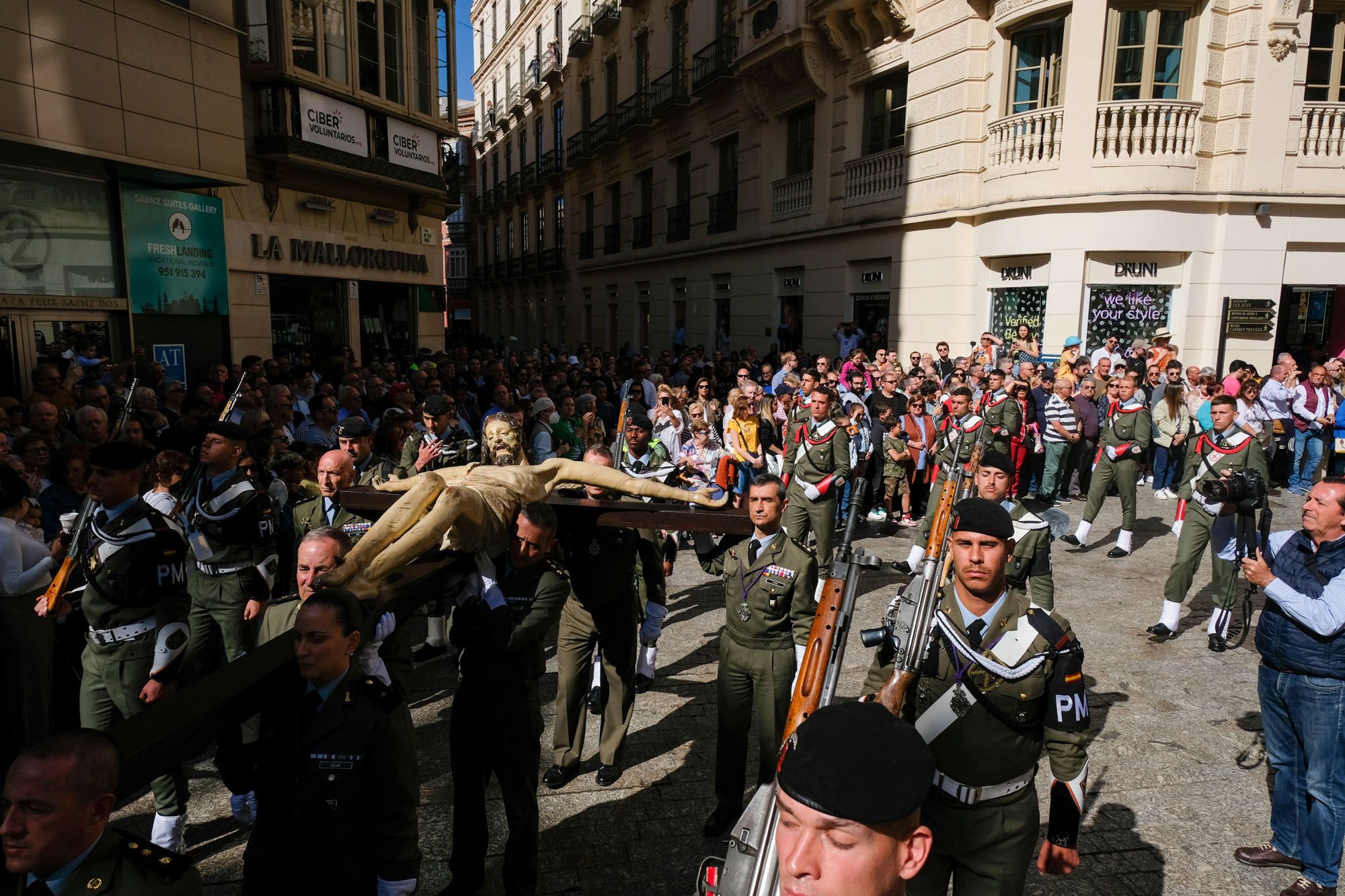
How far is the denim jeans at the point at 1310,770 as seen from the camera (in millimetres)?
3850

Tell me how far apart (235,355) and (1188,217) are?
16643 millimetres

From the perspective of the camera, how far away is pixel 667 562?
6.84 m

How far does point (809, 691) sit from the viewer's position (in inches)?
114

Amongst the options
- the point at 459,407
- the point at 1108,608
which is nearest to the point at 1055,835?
the point at 1108,608

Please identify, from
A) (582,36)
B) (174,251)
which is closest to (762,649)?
(174,251)

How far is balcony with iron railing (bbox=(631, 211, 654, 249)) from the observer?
27297 mm

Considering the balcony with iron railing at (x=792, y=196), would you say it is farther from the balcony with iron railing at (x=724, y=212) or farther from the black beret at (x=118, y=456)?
the black beret at (x=118, y=456)

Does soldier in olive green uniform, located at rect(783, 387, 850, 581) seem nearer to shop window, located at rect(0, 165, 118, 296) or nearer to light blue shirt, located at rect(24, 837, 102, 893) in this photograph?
light blue shirt, located at rect(24, 837, 102, 893)

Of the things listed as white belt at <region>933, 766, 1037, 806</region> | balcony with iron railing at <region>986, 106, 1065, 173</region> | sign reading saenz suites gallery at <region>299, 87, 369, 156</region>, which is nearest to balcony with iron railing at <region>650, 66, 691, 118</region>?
sign reading saenz suites gallery at <region>299, 87, 369, 156</region>

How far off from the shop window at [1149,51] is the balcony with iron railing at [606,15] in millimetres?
18376

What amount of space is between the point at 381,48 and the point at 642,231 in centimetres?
1261

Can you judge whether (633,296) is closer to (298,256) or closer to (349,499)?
(298,256)

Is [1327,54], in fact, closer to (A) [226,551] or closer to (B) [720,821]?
(B) [720,821]

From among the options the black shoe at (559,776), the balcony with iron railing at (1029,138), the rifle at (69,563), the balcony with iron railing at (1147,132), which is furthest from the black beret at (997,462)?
the balcony with iron railing at (1147,132)
